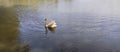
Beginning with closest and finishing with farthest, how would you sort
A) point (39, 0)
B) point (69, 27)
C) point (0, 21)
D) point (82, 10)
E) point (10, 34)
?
point (10, 34)
point (69, 27)
point (0, 21)
point (82, 10)
point (39, 0)

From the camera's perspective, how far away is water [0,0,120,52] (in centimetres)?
2164

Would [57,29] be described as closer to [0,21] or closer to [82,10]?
[0,21]

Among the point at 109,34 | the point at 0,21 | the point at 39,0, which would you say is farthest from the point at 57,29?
the point at 39,0

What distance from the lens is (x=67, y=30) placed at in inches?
1035

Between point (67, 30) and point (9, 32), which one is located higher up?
point (9, 32)

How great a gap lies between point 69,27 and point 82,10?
30.3 feet

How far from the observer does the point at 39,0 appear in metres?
48.3

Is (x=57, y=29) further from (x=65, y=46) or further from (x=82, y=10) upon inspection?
(x=82, y=10)

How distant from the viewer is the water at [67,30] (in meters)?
21.6

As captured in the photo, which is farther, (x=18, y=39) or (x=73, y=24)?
(x=73, y=24)

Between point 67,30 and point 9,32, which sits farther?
point 67,30

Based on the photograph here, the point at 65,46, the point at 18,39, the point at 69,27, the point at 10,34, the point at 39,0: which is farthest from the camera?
the point at 39,0

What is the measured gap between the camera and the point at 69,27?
90.1 feet

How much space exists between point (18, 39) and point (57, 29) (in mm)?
4789
